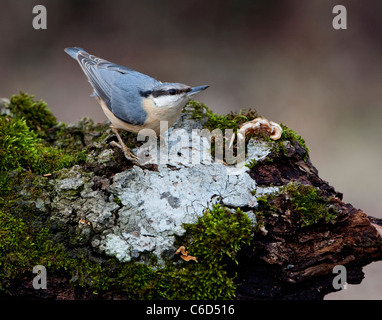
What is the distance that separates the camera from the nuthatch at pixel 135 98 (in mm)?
3262

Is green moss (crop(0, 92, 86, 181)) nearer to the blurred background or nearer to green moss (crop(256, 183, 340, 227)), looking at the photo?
green moss (crop(256, 183, 340, 227))

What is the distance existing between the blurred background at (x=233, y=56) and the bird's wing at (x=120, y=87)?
304cm

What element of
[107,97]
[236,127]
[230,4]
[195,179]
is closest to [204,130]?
[236,127]

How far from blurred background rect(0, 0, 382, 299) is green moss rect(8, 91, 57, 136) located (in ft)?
9.15

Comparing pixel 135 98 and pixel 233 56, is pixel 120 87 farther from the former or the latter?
pixel 233 56

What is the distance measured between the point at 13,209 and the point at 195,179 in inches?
44.1

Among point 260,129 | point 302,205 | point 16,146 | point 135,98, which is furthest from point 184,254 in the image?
point 16,146

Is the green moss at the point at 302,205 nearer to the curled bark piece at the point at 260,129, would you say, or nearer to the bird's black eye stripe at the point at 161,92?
the curled bark piece at the point at 260,129

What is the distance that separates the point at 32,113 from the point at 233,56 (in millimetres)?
4272

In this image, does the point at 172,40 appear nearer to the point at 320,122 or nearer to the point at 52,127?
the point at 320,122

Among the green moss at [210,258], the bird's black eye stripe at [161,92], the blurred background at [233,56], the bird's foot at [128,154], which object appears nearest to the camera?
the green moss at [210,258]

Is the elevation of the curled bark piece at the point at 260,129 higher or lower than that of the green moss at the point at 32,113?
lower

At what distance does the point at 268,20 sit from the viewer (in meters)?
7.23

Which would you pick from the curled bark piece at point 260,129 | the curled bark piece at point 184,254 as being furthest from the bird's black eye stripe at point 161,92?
the curled bark piece at point 184,254
